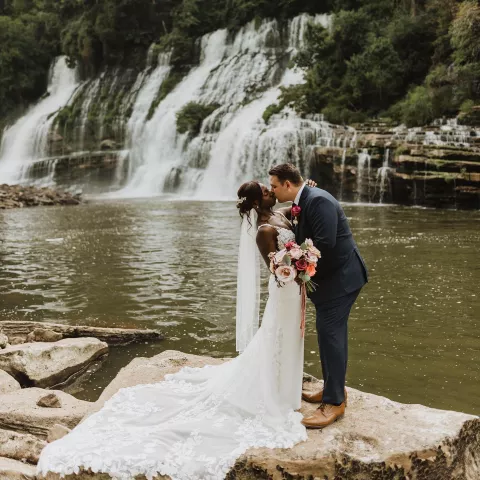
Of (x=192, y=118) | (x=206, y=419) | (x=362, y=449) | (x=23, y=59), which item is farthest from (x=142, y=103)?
(x=362, y=449)

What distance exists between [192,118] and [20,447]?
3167 cm

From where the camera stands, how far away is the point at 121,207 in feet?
83.7

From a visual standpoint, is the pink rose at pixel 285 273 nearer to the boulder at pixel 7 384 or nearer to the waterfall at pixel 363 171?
the boulder at pixel 7 384

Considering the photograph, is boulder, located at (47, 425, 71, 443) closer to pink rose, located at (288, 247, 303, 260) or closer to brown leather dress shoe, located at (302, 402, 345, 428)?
brown leather dress shoe, located at (302, 402, 345, 428)

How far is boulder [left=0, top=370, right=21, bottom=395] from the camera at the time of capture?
552cm

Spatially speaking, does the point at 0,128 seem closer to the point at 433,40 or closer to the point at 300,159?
the point at 300,159

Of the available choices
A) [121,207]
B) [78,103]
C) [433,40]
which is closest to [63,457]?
[121,207]

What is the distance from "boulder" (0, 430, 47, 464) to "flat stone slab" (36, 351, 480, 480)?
0.59 metres

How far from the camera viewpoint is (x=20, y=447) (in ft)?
13.4

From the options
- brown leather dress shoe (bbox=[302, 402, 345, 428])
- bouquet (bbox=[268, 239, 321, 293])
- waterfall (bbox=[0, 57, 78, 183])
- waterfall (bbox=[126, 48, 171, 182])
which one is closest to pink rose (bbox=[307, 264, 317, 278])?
bouquet (bbox=[268, 239, 321, 293])

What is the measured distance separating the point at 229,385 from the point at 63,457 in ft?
4.19

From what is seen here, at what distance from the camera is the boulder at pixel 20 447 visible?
4.04 metres

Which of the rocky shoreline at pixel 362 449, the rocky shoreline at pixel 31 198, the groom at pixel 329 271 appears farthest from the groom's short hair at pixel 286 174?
the rocky shoreline at pixel 31 198

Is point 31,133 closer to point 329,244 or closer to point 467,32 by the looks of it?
point 467,32
